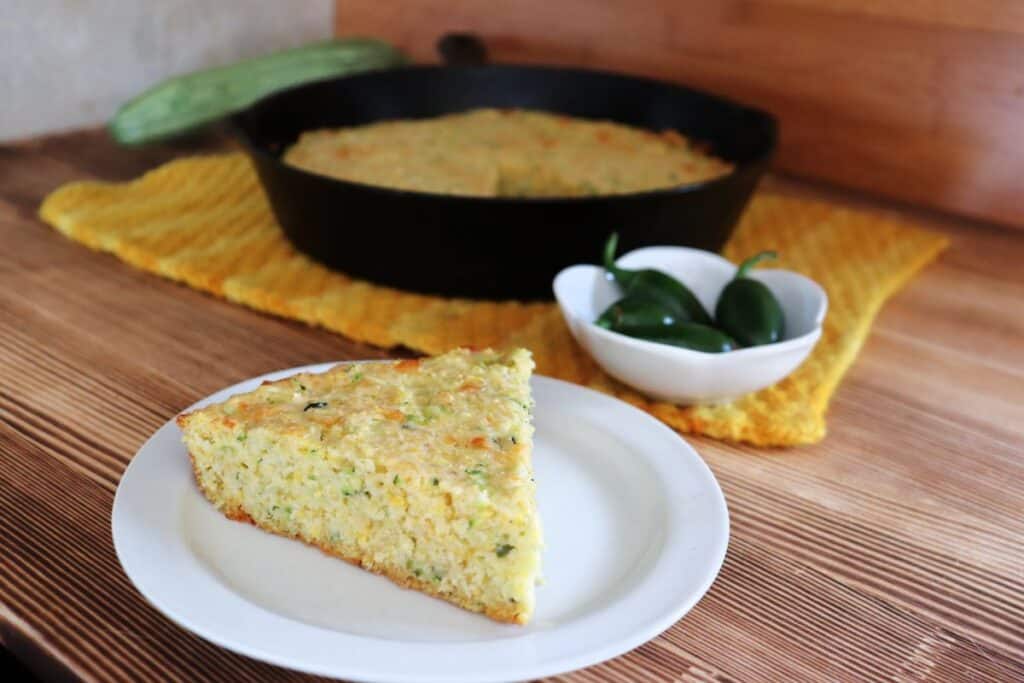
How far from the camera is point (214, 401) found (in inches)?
42.8

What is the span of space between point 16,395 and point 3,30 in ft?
4.00

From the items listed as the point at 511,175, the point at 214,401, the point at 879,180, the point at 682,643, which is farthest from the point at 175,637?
the point at 879,180

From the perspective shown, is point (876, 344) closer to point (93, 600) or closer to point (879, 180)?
point (879, 180)

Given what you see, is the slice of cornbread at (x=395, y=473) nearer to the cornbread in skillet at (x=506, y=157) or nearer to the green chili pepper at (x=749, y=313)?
the green chili pepper at (x=749, y=313)

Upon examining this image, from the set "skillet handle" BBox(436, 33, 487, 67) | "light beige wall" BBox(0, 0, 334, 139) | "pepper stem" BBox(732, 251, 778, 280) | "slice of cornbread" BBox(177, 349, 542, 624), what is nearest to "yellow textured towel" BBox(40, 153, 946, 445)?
"pepper stem" BBox(732, 251, 778, 280)

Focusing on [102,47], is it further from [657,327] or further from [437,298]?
[657,327]

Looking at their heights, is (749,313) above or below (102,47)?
above

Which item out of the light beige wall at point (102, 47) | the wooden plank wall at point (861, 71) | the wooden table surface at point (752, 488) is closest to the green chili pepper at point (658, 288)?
the wooden table surface at point (752, 488)

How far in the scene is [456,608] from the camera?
0.88 m

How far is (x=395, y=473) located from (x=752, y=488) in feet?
1.47

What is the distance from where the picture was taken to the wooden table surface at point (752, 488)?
2.90ft

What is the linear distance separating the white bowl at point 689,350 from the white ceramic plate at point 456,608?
4.0 inches

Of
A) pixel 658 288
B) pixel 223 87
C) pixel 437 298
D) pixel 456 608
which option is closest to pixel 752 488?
pixel 658 288

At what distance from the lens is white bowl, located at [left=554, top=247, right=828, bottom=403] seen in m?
1.19
